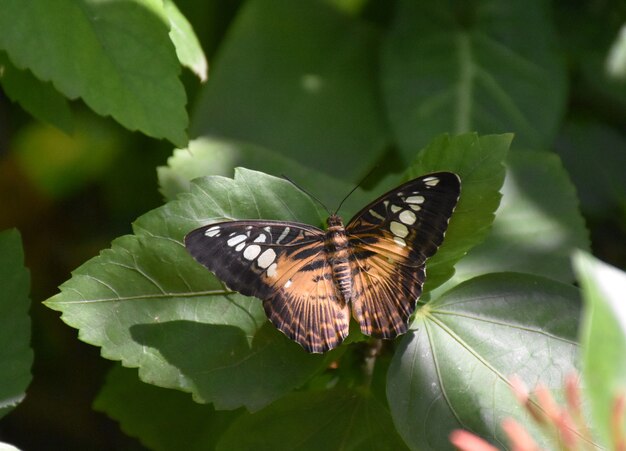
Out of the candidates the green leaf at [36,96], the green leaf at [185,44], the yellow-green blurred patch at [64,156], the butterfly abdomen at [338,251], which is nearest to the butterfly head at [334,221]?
the butterfly abdomen at [338,251]

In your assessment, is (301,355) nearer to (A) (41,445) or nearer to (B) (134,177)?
(B) (134,177)

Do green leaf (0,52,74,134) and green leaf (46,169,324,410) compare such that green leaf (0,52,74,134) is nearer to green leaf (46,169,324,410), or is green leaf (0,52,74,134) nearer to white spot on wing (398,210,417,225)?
green leaf (46,169,324,410)

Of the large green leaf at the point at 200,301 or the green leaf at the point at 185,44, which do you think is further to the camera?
the green leaf at the point at 185,44

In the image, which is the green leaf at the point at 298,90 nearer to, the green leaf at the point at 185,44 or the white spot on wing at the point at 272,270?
the green leaf at the point at 185,44

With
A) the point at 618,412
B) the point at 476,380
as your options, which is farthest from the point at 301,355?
the point at 618,412

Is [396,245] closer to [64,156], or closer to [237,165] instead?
[237,165]

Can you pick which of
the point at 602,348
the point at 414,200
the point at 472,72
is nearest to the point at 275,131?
the point at 472,72
